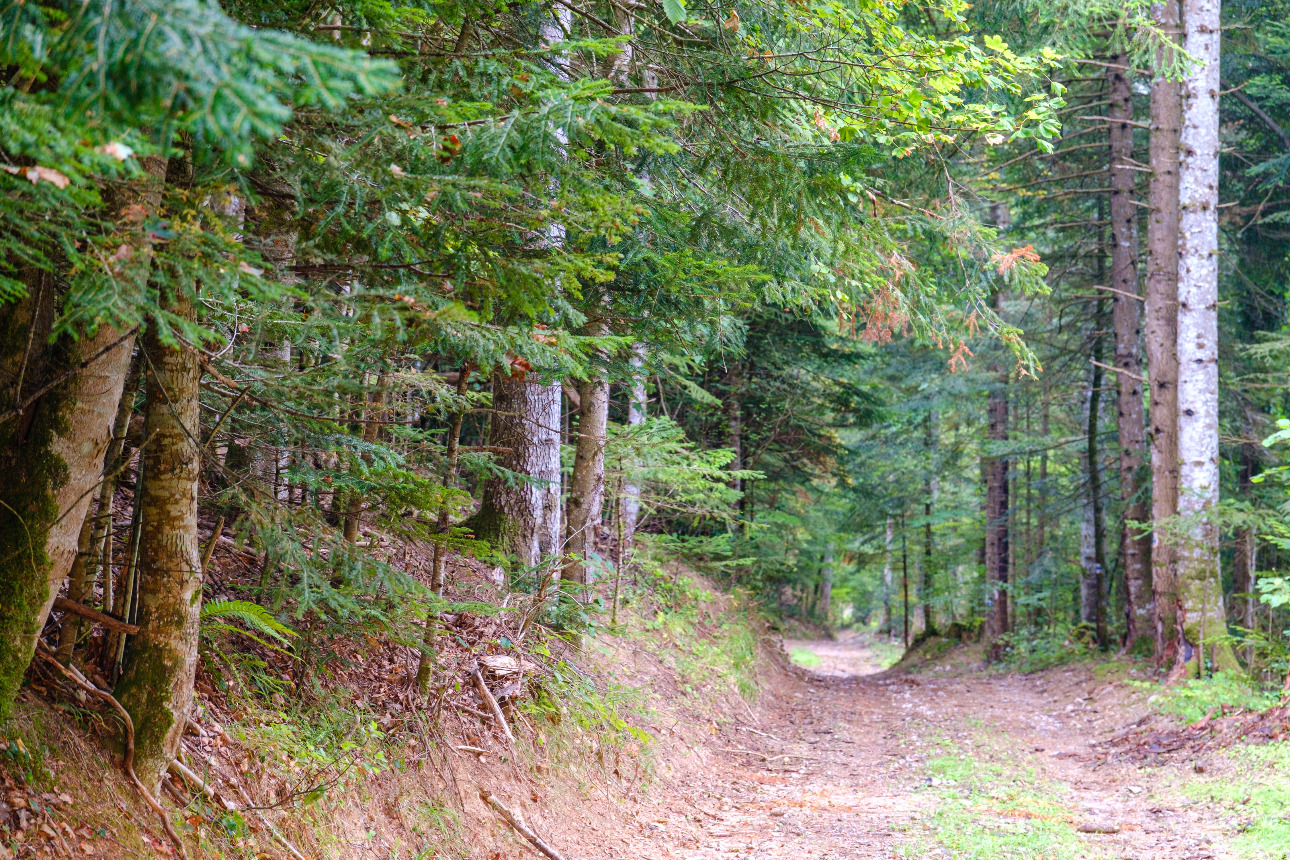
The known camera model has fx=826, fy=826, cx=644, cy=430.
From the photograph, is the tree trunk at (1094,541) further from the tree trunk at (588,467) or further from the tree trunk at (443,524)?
the tree trunk at (443,524)

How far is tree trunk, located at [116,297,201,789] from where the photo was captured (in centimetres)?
324

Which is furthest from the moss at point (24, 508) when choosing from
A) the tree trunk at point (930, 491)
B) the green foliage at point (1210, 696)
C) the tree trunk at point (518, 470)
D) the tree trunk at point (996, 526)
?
the tree trunk at point (930, 491)

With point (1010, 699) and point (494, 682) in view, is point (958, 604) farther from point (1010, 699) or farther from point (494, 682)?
point (494, 682)

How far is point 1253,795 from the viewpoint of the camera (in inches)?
247

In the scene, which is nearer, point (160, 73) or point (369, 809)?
point (160, 73)

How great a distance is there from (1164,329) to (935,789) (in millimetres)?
8102

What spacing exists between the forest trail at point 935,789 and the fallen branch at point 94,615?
12.2 ft

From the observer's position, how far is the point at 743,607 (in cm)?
1580

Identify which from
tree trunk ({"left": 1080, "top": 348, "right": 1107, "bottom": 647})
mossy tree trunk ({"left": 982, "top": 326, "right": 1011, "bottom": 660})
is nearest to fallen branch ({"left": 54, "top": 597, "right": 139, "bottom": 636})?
tree trunk ({"left": 1080, "top": 348, "right": 1107, "bottom": 647})

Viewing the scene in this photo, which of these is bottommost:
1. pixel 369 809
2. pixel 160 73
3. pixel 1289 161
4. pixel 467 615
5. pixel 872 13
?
pixel 369 809

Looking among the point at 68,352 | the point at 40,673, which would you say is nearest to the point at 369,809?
the point at 40,673

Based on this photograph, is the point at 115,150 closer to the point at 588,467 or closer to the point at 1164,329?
the point at 588,467

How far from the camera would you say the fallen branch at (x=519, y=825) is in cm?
496

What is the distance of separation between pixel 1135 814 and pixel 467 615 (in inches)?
217
